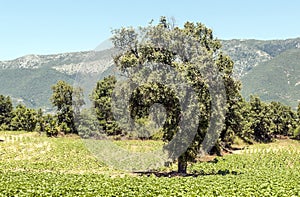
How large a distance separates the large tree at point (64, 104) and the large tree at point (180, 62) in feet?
148

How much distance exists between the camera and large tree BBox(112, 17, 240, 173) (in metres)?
25.1

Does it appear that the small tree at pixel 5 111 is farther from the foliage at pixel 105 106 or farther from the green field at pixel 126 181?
the green field at pixel 126 181

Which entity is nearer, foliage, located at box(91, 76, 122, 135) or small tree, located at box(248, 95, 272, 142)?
foliage, located at box(91, 76, 122, 135)

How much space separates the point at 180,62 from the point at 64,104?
167ft

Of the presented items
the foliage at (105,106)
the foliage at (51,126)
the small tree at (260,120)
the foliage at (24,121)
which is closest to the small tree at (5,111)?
the foliage at (24,121)

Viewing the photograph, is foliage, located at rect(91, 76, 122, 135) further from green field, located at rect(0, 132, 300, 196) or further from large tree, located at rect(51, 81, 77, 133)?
green field, located at rect(0, 132, 300, 196)

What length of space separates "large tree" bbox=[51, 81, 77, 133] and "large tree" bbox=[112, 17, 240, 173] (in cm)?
4501

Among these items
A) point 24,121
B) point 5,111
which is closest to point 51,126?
point 24,121

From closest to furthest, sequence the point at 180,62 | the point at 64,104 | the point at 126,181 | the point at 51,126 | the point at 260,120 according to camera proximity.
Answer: the point at 126,181 < the point at 180,62 < the point at 51,126 < the point at 64,104 < the point at 260,120

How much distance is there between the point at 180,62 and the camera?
85.4ft

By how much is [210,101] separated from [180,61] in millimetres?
3897

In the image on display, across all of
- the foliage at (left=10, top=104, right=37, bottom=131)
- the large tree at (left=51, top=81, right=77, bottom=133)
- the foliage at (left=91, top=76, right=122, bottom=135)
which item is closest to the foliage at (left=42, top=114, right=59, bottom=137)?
the large tree at (left=51, top=81, right=77, bottom=133)

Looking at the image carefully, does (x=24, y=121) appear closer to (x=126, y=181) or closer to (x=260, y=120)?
(x=260, y=120)

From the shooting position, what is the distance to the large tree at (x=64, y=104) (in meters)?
71.2
